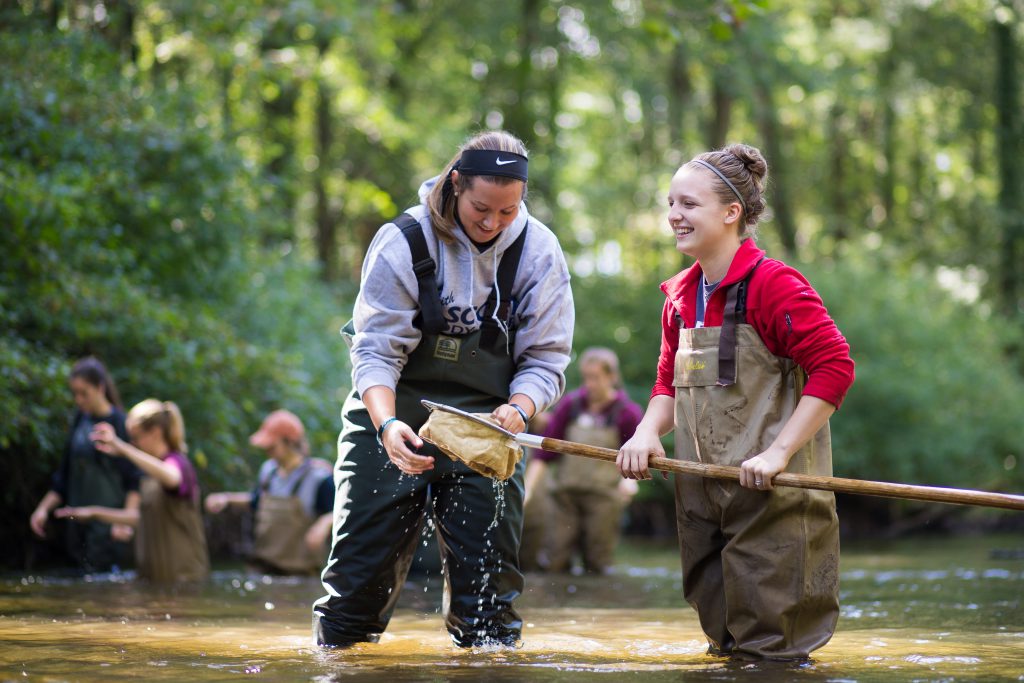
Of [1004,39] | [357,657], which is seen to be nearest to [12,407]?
[357,657]

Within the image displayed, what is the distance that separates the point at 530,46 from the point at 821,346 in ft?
58.5

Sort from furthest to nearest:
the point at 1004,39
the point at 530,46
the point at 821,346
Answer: the point at 1004,39 → the point at 530,46 → the point at 821,346

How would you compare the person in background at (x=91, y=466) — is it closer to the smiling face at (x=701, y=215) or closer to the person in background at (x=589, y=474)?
the person in background at (x=589, y=474)

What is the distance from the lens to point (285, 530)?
9266 millimetres

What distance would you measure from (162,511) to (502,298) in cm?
475

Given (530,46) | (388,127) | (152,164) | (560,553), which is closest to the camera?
(560,553)

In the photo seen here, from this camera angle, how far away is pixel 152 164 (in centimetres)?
1177

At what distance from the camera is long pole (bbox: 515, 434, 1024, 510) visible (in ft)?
13.0

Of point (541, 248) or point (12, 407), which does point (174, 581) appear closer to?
point (12, 407)

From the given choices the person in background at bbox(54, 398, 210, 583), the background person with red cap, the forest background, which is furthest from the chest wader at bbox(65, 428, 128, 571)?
the background person with red cap

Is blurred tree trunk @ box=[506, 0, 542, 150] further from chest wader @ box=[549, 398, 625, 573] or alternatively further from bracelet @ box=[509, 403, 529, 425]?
bracelet @ box=[509, 403, 529, 425]

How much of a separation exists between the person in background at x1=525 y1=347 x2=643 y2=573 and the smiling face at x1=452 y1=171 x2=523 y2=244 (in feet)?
19.7

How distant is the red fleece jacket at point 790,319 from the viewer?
13.6ft

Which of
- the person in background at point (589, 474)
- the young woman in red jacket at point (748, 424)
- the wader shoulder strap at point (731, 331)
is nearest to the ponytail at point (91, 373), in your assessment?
the person in background at point (589, 474)
